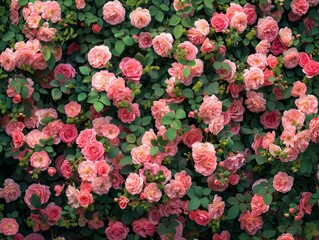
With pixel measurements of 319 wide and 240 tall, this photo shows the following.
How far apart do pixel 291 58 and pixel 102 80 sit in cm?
77

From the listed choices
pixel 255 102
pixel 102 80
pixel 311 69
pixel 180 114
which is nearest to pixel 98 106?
pixel 102 80

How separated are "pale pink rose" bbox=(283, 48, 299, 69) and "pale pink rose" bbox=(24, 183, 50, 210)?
1.08m

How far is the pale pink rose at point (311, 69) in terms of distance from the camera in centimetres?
278

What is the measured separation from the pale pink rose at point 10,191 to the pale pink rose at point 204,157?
730 millimetres

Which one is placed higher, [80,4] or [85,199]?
[80,4]

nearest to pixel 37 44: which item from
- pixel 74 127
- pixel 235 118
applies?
pixel 74 127

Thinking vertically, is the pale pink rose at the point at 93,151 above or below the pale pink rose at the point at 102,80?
below

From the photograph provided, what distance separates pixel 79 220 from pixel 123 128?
0.40 meters

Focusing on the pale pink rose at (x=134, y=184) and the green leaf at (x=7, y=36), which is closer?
the pale pink rose at (x=134, y=184)

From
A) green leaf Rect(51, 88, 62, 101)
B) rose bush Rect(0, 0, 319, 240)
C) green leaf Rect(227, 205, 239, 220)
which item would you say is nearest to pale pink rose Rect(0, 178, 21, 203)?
rose bush Rect(0, 0, 319, 240)

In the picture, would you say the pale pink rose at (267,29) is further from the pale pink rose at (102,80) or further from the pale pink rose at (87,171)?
the pale pink rose at (87,171)

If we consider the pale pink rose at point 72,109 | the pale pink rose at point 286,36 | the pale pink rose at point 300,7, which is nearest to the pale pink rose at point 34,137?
the pale pink rose at point 72,109

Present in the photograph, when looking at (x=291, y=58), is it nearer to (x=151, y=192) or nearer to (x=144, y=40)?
(x=144, y=40)

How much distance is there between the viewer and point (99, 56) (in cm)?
275
